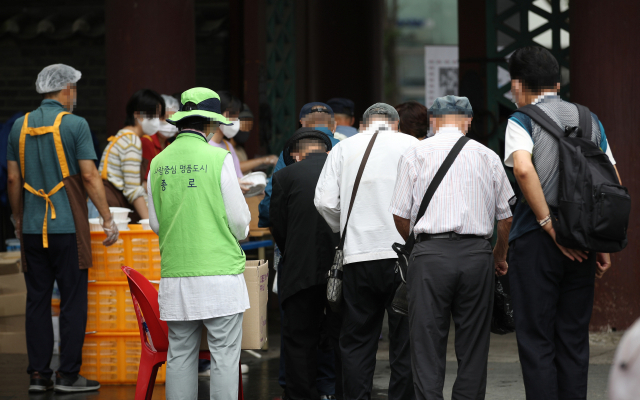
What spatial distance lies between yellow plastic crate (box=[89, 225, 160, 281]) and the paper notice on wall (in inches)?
293

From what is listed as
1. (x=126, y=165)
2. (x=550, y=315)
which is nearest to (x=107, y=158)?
(x=126, y=165)

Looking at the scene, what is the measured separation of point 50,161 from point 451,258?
2.89 metres

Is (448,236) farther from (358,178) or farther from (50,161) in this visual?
(50,161)

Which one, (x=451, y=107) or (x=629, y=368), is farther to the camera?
(x=451, y=107)

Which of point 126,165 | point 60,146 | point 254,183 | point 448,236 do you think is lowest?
point 448,236

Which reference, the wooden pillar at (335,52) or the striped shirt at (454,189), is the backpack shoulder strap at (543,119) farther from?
the wooden pillar at (335,52)

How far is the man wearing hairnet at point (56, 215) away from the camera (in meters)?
5.27

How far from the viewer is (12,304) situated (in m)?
6.50

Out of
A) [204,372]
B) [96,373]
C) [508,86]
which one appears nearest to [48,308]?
[96,373]

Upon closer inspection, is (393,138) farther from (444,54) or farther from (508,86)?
(444,54)

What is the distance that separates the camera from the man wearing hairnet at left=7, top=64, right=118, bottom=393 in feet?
17.3

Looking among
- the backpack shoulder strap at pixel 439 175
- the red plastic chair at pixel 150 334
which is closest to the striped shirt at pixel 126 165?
the red plastic chair at pixel 150 334

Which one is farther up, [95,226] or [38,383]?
[95,226]

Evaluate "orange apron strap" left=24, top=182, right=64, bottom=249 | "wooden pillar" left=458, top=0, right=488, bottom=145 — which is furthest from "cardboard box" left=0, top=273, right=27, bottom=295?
"wooden pillar" left=458, top=0, right=488, bottom=145
